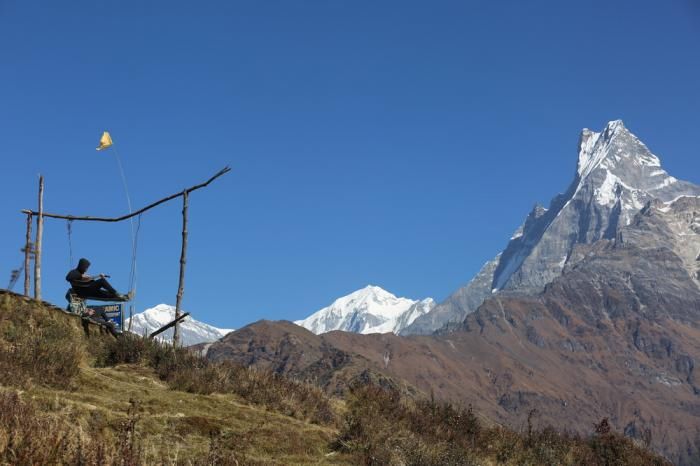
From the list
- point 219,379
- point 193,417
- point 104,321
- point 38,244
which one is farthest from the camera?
point 38,244

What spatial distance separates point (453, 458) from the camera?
40.0ft

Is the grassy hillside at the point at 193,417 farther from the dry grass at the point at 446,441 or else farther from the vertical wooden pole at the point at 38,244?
the vertical wooden pole at the point at 38,244

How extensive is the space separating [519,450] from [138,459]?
36.3 ft

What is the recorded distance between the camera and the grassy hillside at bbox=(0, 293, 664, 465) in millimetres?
8344

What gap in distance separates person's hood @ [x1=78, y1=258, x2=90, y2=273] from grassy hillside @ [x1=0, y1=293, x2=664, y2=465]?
154 centimetres

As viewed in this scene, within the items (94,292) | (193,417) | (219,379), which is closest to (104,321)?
(94,292)

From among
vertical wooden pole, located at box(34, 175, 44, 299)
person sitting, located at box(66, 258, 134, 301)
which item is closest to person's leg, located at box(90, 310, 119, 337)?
person sitting, located at box(66, 258, 134, 301)

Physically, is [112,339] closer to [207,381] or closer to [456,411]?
[207,381]

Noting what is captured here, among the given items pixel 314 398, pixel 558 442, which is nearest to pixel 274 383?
pixel 314 398

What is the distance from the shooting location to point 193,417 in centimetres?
1196

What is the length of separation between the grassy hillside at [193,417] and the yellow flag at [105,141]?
7774mm

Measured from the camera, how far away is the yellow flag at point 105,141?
23781 millimetres

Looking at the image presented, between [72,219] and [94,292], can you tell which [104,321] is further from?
[72,219]

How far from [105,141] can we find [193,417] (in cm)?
1384
